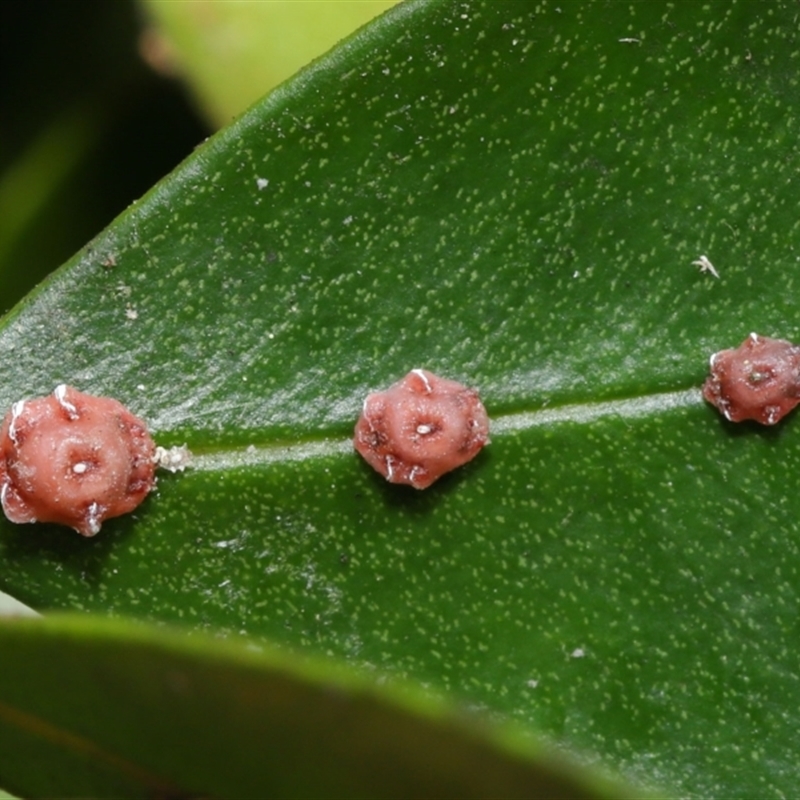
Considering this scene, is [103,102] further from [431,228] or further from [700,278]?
[700,278]

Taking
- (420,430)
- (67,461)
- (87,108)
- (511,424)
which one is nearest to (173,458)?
(67,461)

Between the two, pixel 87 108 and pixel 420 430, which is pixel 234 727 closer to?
pixel 420 430

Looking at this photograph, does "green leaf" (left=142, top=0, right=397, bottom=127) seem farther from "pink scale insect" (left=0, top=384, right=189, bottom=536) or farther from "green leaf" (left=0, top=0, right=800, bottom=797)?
"pink scale insect" (left=0, top=384, right=189, bottom=536)

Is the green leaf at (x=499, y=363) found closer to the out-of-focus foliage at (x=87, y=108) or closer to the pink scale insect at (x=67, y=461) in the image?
the pink scale insect at (x=67, y=461)

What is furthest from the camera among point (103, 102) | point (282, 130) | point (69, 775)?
point (103, 102)

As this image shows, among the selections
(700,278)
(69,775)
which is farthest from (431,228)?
(69,775)

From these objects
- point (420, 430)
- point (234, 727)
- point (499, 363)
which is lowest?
point (234, 727)
